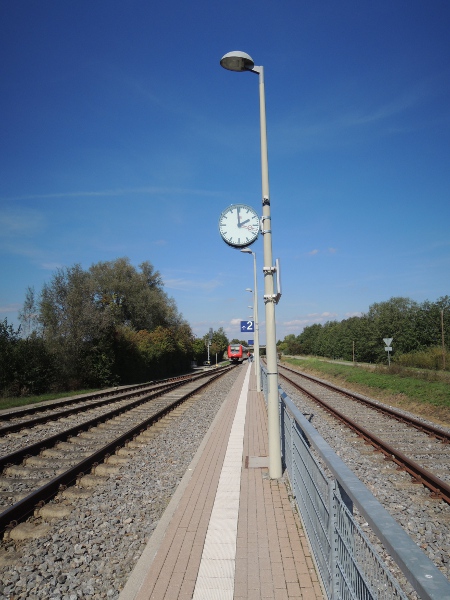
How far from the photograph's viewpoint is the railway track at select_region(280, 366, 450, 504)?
23.7 ft

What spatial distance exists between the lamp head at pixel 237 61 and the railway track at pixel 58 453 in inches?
281

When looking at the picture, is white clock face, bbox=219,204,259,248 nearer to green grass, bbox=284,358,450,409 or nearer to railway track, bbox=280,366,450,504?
railway track, bbox=280,366,450,504

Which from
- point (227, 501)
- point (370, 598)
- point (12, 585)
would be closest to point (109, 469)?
point (227, 501)

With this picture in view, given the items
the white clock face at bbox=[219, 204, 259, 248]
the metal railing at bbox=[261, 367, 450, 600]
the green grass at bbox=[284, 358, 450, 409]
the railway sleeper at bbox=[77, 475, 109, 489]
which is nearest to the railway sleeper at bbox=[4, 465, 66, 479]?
the railway sleeper at bbox=[77, 475, 109, 489]

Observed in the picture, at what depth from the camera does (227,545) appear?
181 inches

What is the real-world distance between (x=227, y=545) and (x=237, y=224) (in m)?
5.09

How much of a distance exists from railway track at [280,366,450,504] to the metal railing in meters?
3.17

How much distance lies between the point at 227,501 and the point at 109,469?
318 cm

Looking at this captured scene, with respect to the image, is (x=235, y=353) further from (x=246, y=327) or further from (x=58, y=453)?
(x=58, y=453)

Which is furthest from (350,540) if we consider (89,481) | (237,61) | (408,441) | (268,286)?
(408,441)

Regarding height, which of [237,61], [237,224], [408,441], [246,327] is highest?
[237,61]

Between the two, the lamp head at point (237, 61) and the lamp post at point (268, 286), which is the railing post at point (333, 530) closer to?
the lamp post at point (268, 286)

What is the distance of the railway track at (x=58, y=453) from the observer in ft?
21.6

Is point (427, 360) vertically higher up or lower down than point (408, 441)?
higher up
